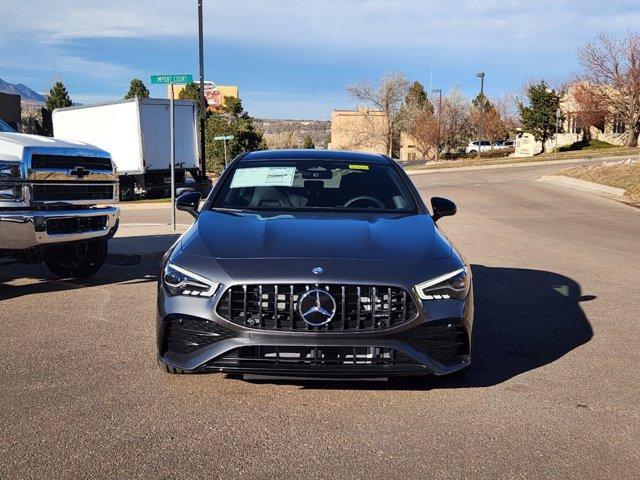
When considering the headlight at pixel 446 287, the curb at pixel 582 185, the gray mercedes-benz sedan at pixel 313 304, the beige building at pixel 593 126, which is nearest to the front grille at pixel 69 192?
the gray mercedes-benz sedan at pixel 313 304

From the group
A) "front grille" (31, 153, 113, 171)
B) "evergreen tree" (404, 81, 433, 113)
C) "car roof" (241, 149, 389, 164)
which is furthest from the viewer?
"evergreen tree" (404, 81, 433, 113)

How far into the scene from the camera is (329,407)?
423 cm

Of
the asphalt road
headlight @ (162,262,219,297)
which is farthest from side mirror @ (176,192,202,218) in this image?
headlight @ (162,262,219,297)

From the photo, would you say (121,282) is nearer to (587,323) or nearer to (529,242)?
(587,323)

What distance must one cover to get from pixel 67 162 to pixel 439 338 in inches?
200

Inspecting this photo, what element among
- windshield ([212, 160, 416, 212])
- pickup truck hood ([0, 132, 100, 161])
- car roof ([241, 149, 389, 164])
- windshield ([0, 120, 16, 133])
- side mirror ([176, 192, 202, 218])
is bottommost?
side mirror ([176, 192, 202, 218])

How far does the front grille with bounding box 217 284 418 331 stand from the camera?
4.02 metres

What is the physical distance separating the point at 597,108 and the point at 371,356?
5226 centimetres

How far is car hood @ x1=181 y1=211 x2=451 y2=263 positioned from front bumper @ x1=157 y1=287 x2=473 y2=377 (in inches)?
16.5

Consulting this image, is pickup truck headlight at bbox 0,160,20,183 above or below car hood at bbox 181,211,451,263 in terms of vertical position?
above

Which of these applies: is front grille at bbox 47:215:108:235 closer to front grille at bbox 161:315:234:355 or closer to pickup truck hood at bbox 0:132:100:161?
pickup truck hood at bbox 0:132:100:161

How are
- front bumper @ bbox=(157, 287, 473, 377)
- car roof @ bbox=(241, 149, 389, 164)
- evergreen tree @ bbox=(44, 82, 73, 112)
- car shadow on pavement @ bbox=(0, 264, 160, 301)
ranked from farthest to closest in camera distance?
1. evergreen tree @ bbox=(44, 82, 73, 112)
2. car shadow on pavement @ bbox=(0, 264, 160, 301)
3. car roof @ bbox=(241, 149, 389, 164)
4. front bumper @ bbox=(157, 287, 473, 377)

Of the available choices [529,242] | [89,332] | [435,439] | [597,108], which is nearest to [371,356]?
[435,439]

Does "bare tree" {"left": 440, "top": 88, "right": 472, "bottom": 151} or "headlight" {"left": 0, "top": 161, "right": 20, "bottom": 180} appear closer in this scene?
"headlight" {"left": 0, "top": 161, "right": 20, "bottom": 180}
